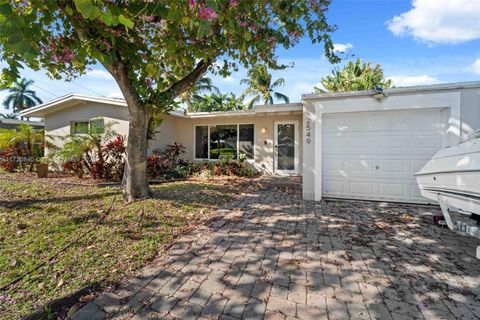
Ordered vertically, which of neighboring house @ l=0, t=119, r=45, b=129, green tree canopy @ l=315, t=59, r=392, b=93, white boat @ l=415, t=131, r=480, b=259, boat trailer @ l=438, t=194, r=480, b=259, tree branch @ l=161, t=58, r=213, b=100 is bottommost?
boat trailer @ l=438, t=194, r=480, b=259

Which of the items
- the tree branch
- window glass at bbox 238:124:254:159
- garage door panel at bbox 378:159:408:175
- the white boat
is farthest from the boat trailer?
window glass at bbox 238:124:254:159

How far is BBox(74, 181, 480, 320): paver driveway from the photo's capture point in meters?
2.06

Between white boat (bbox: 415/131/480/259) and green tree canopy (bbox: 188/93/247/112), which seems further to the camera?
green tree canopy (bbox: 188/93/247/112)

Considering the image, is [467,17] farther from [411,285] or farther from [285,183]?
[411,285]

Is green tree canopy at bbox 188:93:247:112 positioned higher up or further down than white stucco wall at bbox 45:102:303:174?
higher up

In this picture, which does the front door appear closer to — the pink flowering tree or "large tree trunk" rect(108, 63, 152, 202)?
the pink flowering tree

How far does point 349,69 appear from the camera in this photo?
16.0 meters

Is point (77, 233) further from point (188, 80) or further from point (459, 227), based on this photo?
point (459, 227)

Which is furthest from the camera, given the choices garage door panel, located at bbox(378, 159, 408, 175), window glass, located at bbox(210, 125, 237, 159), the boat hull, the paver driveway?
window glass, located at bbox(210, 125, 237, 159)

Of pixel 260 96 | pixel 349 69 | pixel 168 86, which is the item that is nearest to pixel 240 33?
pixel 168 86

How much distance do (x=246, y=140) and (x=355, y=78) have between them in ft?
30.7

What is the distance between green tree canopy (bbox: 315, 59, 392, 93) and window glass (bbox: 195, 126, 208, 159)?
31.2ft

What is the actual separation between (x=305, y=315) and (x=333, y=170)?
4733 millimetres

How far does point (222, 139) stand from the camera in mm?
11031
